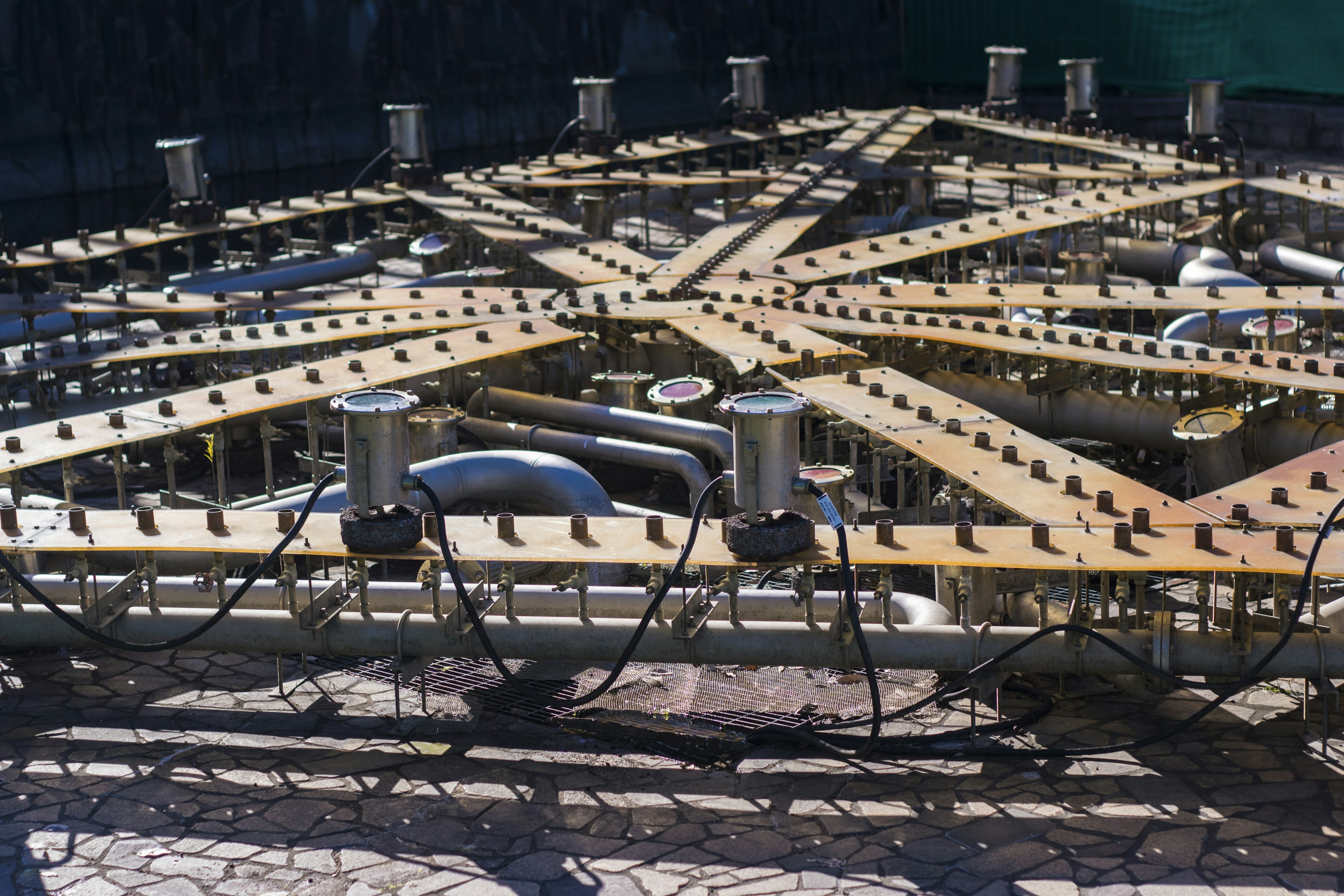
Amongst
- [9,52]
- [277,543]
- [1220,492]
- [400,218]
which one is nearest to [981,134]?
[400,218]

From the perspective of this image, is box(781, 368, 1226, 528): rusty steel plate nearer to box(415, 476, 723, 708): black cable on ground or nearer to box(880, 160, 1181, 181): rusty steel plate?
box(415, 476, 723, 708): black cable on ground

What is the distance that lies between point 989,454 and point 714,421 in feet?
13.3

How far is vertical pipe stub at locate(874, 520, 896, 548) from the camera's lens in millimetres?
10383

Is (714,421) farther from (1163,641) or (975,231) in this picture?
(1163,641)

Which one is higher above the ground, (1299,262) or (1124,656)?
(1299,262)

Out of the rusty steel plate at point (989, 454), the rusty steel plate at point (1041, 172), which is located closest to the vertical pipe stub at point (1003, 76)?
the rusty steel plate at point (1041, 172)

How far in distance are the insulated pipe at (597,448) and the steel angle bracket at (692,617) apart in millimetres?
3074

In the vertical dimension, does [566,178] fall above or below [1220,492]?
above

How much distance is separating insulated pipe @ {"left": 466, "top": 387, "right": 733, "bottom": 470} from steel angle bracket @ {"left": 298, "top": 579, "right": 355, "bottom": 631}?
406 centimetres

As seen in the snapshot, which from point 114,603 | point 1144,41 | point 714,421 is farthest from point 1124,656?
point 1144,41

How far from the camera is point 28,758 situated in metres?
10.6

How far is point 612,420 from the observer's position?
14.9 meters

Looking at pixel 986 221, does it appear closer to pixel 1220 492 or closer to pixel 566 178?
pixel 566 178

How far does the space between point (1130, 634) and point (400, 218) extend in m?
22.6
